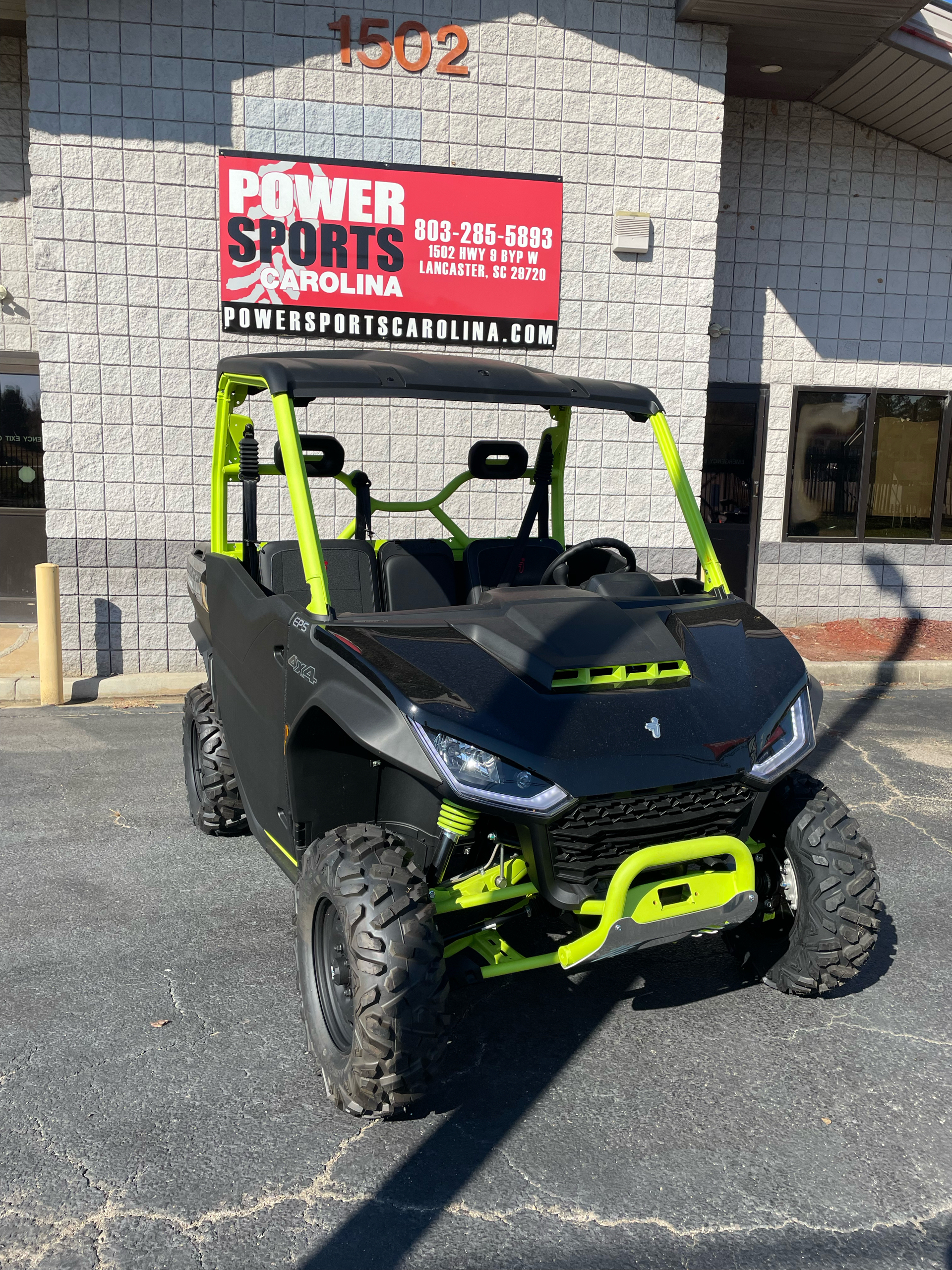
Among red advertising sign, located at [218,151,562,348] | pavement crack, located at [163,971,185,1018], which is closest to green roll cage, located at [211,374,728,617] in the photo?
pavement crack, located at [163,971,185,1018]

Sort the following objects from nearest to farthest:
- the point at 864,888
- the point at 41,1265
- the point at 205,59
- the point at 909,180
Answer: the point at 41,1265 → the point at 864,888 → the point at 205,59 → the point at 909,180

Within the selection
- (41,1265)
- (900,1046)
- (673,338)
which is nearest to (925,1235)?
(900,1046)

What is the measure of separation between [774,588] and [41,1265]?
9.20 meters

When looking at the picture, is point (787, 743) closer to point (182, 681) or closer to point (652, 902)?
point (652, 902)

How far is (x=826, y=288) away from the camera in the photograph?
400 inches

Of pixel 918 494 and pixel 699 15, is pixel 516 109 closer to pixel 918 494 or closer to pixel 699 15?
pixel 699 15

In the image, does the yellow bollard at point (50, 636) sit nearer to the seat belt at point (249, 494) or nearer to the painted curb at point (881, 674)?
the seat belt at point (249, 494)

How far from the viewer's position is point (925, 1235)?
2.56 metres

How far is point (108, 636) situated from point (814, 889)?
20.8 feet

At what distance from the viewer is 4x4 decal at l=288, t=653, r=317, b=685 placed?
10.6ft

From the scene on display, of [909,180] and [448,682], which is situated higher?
[909,180]

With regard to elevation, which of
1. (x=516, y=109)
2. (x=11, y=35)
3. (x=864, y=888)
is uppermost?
(x=11, y=35)

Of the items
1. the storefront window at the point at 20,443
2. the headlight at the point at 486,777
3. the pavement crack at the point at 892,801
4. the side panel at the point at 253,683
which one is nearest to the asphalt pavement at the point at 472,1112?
the side panel at the point at 253,683

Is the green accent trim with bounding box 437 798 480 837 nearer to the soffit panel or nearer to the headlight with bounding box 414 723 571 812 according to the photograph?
the headlight with bounding box 414 723 571 812
